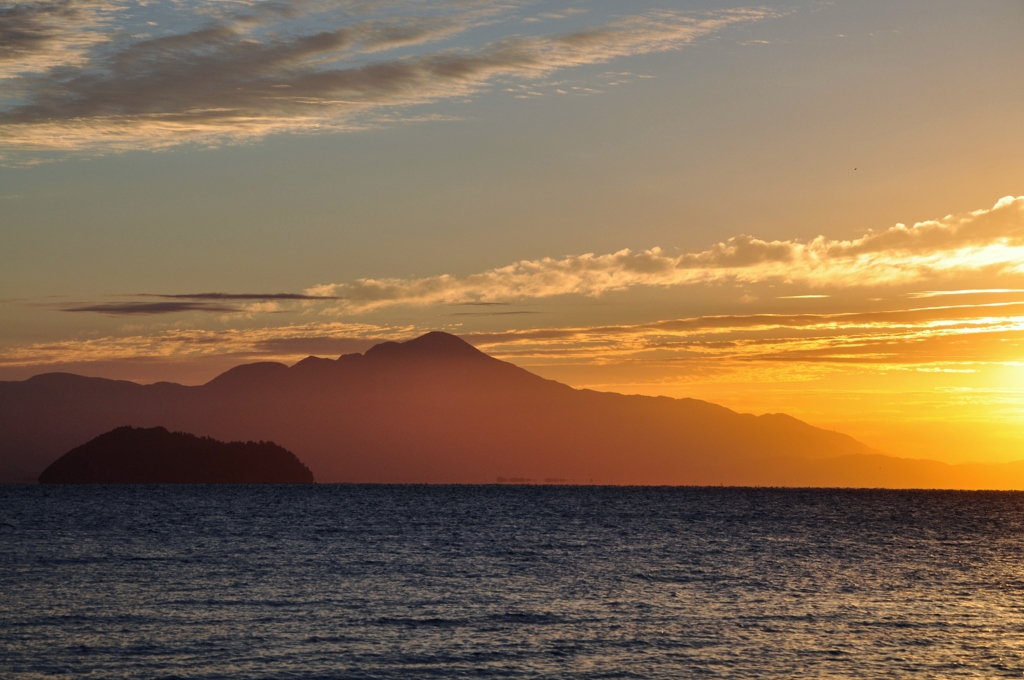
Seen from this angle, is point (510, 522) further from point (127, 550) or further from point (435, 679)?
point (435, 679)

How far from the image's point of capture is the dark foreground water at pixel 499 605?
3422 cm

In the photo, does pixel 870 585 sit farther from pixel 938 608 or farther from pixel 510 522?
pixel 510 522

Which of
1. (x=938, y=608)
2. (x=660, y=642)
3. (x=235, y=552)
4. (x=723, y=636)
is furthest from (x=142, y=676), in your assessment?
(x=235, y=552)

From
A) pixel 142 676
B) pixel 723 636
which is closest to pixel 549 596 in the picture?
pixel 723 636

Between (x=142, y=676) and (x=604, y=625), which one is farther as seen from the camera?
(x=604, y=625)

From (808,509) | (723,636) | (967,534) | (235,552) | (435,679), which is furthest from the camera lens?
(808,509)

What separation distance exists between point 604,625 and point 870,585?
75.0 feet

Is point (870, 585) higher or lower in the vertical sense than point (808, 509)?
higher

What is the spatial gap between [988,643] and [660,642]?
508 inches

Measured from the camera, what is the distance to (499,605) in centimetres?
4622

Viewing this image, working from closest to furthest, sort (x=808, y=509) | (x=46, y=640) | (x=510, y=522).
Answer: (x=46, y=640) < (x=510, y=522) < (x=808, y=509)

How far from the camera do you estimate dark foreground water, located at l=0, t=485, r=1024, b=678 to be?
34.2 meters

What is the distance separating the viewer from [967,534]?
105 meters

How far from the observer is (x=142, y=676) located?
1246 inches
